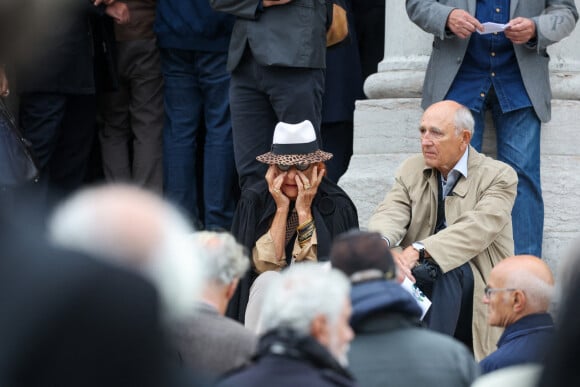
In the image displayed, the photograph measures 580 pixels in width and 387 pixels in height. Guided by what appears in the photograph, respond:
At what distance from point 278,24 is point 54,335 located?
4939mm

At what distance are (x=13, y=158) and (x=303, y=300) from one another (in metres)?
3.59

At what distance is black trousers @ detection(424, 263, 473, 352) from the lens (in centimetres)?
624

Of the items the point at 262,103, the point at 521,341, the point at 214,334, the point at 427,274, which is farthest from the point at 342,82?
the point at 214,334

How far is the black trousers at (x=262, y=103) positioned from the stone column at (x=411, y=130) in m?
0.45

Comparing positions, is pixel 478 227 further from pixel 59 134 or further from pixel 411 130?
pixel 59 134

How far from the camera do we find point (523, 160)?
23.0 feet

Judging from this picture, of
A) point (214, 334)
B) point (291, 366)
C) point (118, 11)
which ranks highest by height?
point (291, 366)

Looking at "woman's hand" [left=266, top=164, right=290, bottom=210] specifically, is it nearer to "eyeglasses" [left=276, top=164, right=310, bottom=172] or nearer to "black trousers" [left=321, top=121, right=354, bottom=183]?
"eyeglasses" [left=276, top=164, right=310, bottom=172]

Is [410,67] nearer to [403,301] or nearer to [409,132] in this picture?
[409,132]

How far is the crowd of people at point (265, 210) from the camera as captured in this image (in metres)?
2.34

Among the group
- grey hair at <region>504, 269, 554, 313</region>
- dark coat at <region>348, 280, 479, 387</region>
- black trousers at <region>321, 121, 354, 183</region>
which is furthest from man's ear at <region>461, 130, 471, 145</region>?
dark coat at <region>348, 280, 479, 387</region>

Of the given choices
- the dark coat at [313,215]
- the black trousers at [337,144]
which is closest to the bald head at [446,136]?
the dark coat at [313,215]

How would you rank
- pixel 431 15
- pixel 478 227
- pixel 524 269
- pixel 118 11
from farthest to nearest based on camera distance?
pixel 118 11, pixel 431 15, pixel 478 227, pixel 524 269

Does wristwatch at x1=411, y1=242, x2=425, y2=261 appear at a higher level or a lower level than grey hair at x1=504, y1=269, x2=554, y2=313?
lower
